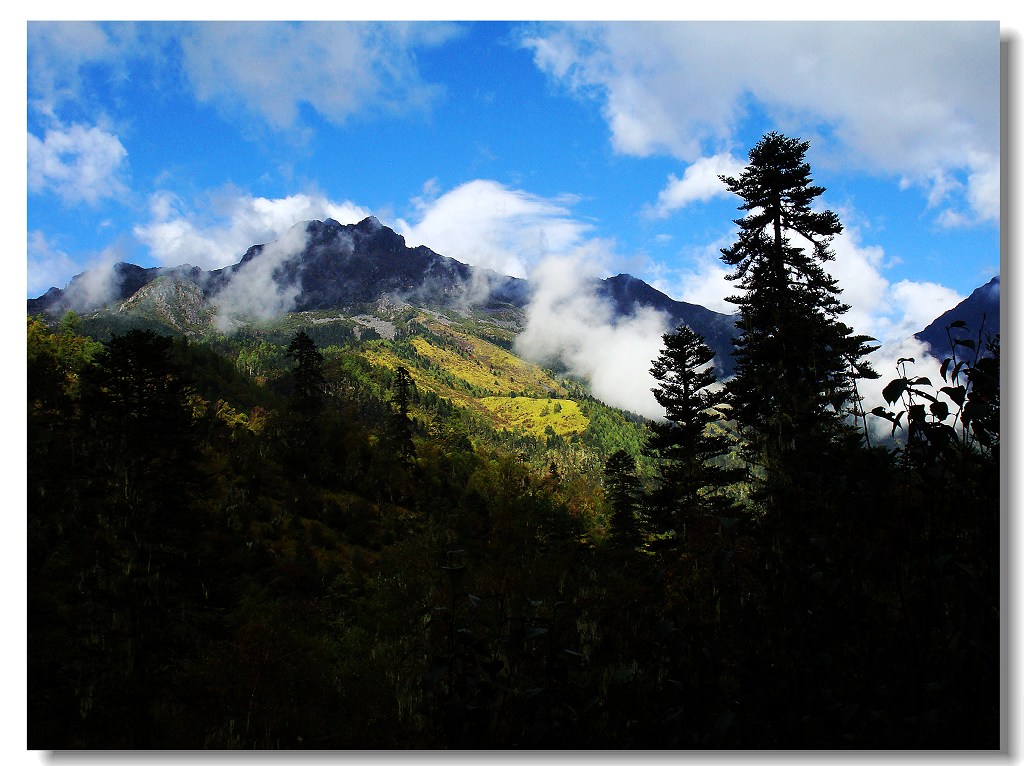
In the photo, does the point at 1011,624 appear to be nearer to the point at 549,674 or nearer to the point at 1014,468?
the point at 1014,468

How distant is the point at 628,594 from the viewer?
11664 millimetres

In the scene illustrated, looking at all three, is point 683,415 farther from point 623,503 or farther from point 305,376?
point 305,376

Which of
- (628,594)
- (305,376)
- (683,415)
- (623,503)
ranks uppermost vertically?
(305,376)

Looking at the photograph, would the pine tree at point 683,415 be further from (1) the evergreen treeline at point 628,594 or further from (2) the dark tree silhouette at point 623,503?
(2) the dark tree silhouette at point 623,503

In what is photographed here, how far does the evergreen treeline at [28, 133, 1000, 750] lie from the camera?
323cm

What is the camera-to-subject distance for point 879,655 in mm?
3031

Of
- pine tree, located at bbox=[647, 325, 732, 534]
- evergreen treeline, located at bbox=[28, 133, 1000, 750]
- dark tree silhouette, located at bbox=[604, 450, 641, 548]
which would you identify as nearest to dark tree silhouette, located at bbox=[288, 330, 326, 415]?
evergreen treeline, located at bbox=[28, 133, 1000, 750]

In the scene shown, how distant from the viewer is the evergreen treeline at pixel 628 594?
3.23 metres

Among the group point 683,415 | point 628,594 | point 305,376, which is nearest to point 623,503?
point 683,415

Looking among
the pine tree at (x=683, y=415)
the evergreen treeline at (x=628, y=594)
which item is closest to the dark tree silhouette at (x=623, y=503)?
the evergreen treeline at (x=628, y=594)

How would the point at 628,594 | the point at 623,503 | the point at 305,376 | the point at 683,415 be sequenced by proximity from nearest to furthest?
the point at 628,594 → the point at 683,415 → the point at 623,503 → the point at 305,376

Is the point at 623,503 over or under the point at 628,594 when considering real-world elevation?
under

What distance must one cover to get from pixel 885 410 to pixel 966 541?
1.05 meters
